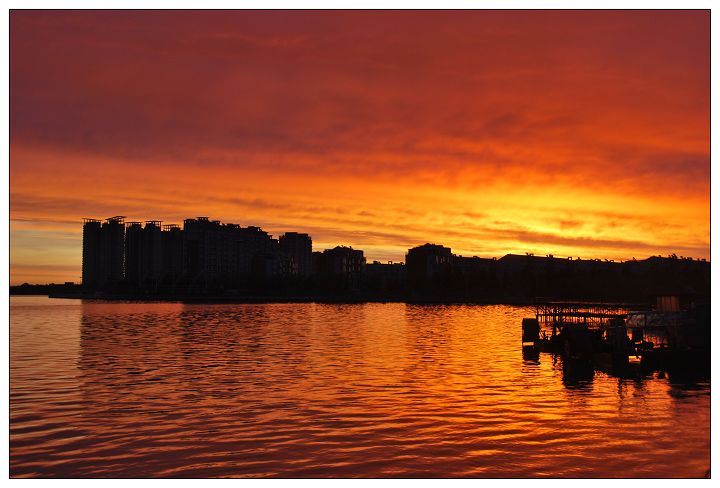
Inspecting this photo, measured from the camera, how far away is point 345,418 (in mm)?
27797

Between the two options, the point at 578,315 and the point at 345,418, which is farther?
the point at 578,315

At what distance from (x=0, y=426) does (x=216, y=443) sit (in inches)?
249

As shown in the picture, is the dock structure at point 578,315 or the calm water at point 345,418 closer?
the calm water at point 345,418

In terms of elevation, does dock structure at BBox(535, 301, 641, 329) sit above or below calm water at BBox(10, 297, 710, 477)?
above

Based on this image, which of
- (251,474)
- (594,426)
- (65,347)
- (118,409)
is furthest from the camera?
(65,347)

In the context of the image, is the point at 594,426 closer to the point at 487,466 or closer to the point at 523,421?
the point at 523,421

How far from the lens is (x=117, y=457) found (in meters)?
22.0

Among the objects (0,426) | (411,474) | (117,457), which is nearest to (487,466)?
(411,474)

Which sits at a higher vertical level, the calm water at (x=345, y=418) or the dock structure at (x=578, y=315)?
the dock structure at (x=578, y=315)

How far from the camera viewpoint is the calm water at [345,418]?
70.1 feet

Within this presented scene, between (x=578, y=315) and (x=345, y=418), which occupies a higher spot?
(x=578, y=315)

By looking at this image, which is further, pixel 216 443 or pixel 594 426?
pixel 594 426

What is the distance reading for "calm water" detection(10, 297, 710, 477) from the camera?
21375mm

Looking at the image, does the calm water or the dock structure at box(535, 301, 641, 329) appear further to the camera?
the dock structure at box(535, 301, 641, 329)
